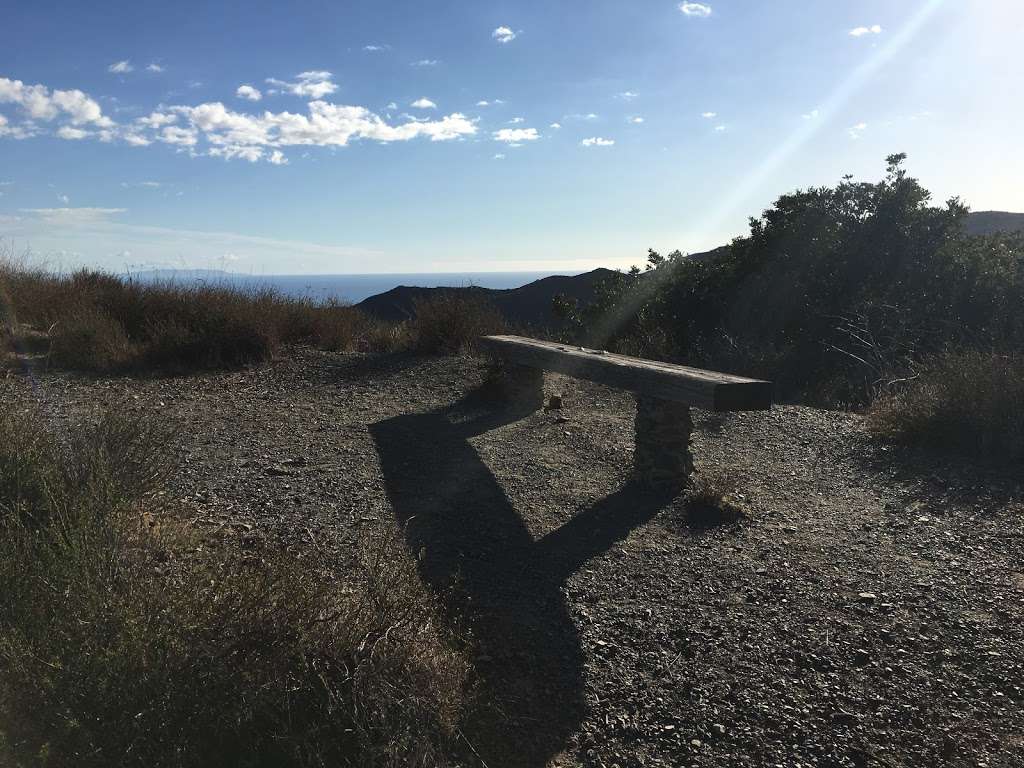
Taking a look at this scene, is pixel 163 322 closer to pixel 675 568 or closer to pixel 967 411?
pixel 675 568

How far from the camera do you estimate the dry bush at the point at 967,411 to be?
14.9 ft

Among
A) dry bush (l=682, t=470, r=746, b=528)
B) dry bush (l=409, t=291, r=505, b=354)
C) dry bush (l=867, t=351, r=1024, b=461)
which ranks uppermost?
dry bush (l=409, t=291, r=505, b=354)

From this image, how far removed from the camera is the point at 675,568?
3.12 m

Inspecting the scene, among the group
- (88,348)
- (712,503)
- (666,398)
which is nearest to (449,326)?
(88,348)

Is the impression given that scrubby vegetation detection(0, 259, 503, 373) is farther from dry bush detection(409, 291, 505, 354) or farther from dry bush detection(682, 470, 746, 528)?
dry bush detection(682, 470, 746, 528)

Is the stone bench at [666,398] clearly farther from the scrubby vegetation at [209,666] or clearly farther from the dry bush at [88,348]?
the dry bush at [88,348]

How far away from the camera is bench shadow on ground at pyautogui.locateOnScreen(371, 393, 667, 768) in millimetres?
2084

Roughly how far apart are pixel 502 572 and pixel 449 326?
5.43 m

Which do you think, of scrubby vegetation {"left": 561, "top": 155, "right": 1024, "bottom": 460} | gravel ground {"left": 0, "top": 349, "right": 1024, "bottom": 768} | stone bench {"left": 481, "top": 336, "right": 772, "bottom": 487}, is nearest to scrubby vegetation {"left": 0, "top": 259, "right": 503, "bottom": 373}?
gravel ground {"left": 0, "top": 349, "right": 1024, "bottom": 768}

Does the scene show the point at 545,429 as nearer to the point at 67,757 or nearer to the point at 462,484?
the point at 462,484

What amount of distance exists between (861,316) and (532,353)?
14.3 ft

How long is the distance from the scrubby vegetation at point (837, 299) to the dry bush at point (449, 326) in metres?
1.95

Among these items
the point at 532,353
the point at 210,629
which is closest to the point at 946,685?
the point at 210,629

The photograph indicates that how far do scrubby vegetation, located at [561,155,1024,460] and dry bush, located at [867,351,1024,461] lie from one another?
24.9 inches
